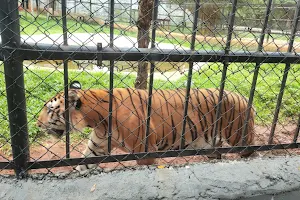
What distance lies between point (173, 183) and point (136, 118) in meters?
1.08

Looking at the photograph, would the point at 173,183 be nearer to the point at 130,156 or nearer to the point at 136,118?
the point at 130,156

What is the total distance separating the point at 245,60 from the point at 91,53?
3.71ft

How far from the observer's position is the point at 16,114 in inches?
79.9

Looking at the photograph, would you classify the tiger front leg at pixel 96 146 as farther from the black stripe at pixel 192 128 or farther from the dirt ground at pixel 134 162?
the black stripe at pixel 192 128

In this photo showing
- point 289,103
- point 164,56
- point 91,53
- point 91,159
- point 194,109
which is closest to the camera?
point 91,53

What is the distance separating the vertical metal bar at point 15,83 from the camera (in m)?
1.82

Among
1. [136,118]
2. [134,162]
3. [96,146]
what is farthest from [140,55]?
[134,162]

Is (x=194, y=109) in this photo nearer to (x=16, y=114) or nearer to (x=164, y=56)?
(x=164, y=56)

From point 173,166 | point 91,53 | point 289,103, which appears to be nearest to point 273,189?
point 173,166

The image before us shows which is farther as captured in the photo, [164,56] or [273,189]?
[273,189]

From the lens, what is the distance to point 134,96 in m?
3.39

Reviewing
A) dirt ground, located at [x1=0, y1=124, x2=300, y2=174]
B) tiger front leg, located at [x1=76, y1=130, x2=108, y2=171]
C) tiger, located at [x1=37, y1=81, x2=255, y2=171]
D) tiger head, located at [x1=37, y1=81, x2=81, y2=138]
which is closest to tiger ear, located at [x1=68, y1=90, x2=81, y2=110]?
tiger, located at [x1=37, y1=81, x2=255, y2=171]

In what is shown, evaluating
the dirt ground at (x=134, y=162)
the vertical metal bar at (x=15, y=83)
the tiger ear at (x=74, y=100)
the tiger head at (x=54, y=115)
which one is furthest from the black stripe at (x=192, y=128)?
A: the vertical metal bar at (x=15, y=83)

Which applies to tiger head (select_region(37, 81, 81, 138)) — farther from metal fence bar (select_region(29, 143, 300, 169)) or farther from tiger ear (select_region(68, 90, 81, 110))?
metal fence bar (select_region(29, 143, 300, 169))
